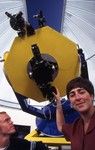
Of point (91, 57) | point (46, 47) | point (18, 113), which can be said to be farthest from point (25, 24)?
point (18, 113)

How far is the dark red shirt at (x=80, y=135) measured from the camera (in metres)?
1.12

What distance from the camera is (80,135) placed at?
3.86ft

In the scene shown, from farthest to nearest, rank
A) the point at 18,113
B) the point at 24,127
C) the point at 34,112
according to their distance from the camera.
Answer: the point at 24,127
the point at 18,113
the point at 34,112

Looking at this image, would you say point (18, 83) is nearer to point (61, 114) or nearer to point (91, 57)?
point (61, 114)

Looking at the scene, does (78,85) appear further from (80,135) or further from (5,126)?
(5,126)

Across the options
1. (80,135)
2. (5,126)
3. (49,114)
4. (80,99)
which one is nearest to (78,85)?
(80,99)

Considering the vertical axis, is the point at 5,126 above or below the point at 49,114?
below

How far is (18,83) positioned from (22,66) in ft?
0.24

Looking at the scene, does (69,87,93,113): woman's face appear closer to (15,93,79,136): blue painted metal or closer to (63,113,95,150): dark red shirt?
(63,113,95,150): dark red shirt

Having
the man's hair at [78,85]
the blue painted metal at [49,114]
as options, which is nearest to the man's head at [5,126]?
the blue painted metal at [49,114]

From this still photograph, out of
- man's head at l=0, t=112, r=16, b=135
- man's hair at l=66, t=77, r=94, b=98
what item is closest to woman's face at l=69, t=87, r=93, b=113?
man's hair at l=66, t=77, r=94, b=98

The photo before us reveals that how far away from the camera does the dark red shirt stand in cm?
112

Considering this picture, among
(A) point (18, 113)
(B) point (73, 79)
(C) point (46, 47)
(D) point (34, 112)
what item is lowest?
(A) point (18, 113)

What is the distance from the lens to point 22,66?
116 centimetres
